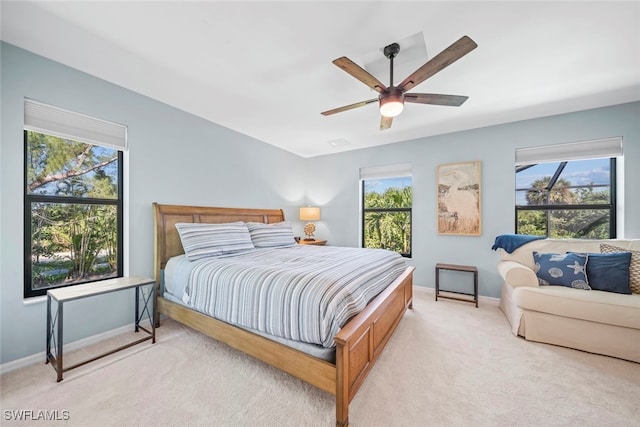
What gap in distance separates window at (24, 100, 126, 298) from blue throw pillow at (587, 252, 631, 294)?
484 centimetres

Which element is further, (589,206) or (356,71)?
(589,206)

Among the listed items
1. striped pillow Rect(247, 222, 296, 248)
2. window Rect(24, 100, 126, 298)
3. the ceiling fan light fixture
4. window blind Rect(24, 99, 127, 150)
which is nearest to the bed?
window Rect(24, 100, 126, 298)

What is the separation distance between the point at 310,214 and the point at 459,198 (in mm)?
2573

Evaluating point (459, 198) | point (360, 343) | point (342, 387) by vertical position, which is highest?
point (459, 198)

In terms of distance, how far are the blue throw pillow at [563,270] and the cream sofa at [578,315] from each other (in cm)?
10

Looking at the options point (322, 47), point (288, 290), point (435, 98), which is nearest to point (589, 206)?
point (435, 98)

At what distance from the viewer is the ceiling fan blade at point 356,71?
5.30ft

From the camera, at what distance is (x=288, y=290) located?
1.69m

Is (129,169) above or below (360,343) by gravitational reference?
above

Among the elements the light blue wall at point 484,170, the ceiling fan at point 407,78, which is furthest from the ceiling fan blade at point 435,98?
the light blue wall at point 484,170

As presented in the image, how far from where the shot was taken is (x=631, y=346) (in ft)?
6.63

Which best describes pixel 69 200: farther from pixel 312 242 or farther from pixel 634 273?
pixel 634 273

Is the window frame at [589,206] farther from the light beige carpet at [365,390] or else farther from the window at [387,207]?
the light beige carpet at [365,390]

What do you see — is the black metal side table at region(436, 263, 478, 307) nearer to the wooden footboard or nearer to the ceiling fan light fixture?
the wooden footboard
